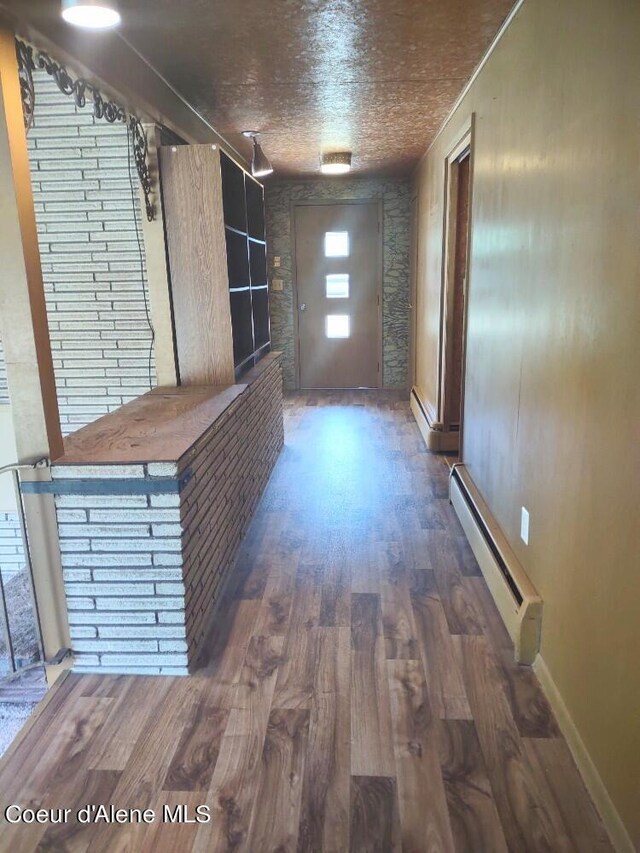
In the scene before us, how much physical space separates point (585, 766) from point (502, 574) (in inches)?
31.9

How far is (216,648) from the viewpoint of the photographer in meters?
2.19

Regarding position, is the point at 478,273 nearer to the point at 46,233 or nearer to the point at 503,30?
the point at 503,30

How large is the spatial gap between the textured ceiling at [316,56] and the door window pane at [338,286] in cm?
261

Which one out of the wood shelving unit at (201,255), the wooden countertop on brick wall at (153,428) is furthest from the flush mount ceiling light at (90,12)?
the wooden countertop on brick wall at (153,428)

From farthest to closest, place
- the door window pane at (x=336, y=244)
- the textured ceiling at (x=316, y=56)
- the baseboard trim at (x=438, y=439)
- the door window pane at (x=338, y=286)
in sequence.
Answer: the door window pane at (x=338, y=286), the door window pane at (x=336, y=244), the baseboard trim at (x=438, y=439), the textured ceiling at (x=316, y=56)

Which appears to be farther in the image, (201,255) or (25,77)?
(201,255)

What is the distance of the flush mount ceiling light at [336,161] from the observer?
16.1 feet

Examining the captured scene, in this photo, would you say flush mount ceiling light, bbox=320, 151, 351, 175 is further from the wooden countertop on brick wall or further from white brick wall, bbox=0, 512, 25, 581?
white brick wall, bbox=0, 512, 25, 581

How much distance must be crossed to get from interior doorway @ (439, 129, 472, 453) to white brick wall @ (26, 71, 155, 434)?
77.9 inches

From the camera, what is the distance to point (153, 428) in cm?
229

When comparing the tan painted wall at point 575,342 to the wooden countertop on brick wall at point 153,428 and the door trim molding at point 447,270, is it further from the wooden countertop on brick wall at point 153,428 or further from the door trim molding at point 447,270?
the wooden countertop on brick wall at point 153,428

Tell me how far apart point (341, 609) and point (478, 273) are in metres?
1.76

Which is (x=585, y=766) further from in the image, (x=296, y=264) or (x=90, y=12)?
(x=296, y=264)

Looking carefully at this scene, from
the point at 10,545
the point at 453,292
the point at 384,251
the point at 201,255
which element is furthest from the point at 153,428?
the point at 384,251
